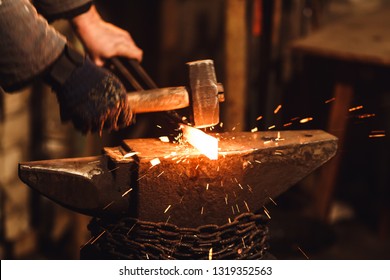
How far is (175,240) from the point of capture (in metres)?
2.74

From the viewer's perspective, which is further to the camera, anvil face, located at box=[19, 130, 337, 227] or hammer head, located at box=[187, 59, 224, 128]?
hammer head, located at box=[187, 59, 224, 128]

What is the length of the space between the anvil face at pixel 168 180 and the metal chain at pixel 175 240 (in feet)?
0.18

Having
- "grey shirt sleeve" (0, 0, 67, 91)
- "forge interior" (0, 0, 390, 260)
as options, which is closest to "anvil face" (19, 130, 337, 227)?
"grey shirt sleeve" (0, 0, 67, 91)

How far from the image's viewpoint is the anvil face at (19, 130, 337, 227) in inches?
107

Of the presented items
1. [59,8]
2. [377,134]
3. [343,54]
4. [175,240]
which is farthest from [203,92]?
[377,134]

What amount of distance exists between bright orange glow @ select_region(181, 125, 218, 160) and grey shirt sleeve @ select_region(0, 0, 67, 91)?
0.59 metres

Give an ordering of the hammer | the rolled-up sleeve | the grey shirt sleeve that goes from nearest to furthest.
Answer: the grey shirt sleeve, the hammer, the rolled-up sleeve

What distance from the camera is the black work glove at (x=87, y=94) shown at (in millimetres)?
2787

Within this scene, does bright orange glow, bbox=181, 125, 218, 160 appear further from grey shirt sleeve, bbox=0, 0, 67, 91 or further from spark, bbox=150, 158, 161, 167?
grey shirt sleeve, bbox=0, 0, 67, 91

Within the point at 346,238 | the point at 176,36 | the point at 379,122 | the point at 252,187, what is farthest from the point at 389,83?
the point at 252,187

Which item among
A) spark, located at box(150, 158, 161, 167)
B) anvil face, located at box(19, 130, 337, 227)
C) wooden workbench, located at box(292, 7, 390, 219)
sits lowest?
wooden workbench, located at box(292, 7, 390, 219)

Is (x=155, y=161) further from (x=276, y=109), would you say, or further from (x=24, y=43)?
(x=276, y=109)

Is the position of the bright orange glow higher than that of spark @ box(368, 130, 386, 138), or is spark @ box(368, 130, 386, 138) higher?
the bright orange glow

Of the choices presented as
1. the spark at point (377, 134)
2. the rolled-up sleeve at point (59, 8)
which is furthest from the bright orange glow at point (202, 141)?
the spark at point (377, 134)
